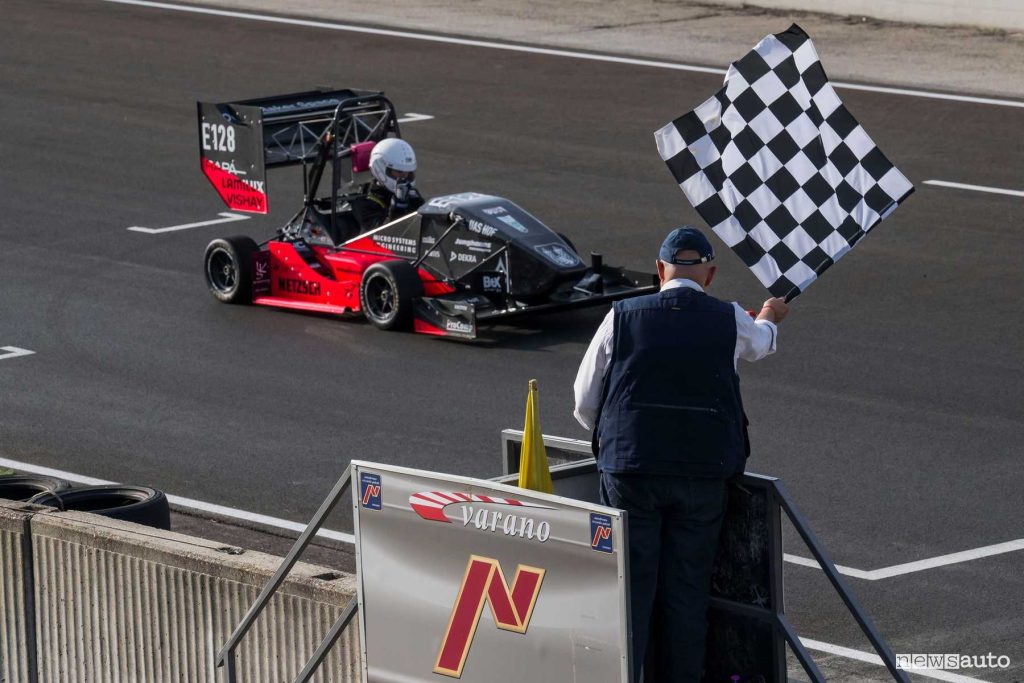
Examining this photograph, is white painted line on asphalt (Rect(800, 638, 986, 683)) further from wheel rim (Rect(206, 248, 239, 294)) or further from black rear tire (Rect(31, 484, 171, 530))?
wheel rim (Rect(206, 248, 239, 294))

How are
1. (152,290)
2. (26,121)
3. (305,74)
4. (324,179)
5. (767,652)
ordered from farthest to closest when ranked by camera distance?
1. (305,74)
2. (26,121)
3. (324,179)
4. (152,290)
5. (767,652)

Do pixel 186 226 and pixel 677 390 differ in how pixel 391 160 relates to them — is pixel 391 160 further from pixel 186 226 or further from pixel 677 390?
pixel 677 390

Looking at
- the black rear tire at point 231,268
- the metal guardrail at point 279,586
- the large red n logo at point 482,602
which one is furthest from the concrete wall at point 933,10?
the large red n logo at point 482,602

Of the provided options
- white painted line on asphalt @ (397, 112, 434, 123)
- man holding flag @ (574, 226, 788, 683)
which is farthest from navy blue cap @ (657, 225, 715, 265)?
white painted line on asphalt @ (397, 112, 434, 123)

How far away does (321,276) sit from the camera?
49.0ft

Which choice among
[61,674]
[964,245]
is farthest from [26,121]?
[61,674]

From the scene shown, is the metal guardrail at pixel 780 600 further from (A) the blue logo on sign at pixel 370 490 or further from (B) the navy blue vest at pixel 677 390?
(A) the blue logo on sign at pixel 370 490

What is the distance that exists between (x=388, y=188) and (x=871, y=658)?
25.7 feet

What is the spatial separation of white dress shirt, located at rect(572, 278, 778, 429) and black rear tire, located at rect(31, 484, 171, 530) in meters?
A: 2.86

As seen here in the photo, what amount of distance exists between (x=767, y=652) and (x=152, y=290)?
10638 millimetres

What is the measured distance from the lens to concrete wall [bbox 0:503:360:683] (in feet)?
22.9

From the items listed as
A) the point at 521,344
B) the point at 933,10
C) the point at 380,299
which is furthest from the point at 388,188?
the point at 933,10

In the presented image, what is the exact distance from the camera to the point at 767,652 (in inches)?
241

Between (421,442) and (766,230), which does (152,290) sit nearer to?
(421,442)
